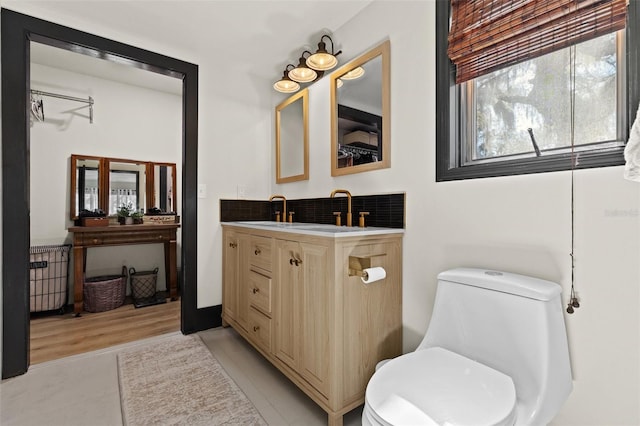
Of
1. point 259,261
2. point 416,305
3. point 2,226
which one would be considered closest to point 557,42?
point 416,305

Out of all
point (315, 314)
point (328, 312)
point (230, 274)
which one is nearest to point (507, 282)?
point (328, 312)

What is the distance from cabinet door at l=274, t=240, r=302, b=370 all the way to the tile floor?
0.64 ft

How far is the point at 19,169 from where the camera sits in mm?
1835

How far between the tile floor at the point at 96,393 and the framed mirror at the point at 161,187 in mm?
1845

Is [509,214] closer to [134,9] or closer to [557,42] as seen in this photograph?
[557,42]

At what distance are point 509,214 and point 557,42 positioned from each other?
0.69 meters

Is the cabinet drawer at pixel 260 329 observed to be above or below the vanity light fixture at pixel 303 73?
below

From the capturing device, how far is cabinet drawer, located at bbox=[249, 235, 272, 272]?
1.82 metres

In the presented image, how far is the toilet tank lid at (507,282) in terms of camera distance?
3.29 ft

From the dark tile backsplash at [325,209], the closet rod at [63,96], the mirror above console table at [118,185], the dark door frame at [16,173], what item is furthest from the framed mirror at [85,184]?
the dark tile backsplash at [325,209]

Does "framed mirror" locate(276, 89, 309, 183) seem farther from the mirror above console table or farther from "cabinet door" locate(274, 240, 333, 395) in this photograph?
the mirror above console table

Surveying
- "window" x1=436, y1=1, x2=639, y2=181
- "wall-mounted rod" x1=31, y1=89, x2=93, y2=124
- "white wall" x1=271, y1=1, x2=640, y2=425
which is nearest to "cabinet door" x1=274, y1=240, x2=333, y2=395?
"white wall" x1=271, y1=1, x2=640, y2=425

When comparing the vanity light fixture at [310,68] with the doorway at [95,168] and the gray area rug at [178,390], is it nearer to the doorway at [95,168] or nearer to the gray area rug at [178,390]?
the doorway at [95,168]

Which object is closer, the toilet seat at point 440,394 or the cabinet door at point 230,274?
the toilet seat at point 440,394
